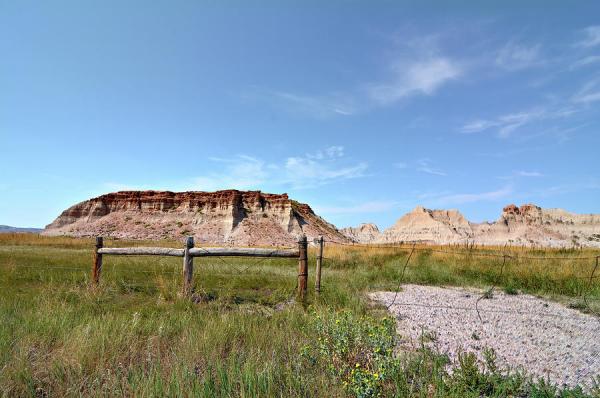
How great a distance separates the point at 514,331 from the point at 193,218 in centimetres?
6601

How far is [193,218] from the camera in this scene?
66938 millimetres

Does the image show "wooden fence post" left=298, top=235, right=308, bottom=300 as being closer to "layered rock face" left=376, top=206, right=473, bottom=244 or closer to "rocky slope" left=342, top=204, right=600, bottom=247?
"rocky slope" left=342, top=204, right=600, bottom=247

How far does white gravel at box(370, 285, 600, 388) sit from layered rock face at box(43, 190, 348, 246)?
53.1m

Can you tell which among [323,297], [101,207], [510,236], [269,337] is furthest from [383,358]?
[510,236]

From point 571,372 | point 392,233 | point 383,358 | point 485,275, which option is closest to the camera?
point 383,358

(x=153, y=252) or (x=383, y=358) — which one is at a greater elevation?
(x=153, y=252)

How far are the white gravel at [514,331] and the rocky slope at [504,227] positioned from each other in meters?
85.8

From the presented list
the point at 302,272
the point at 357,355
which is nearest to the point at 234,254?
the point at 302,272

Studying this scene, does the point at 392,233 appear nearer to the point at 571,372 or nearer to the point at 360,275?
the point at 360,275

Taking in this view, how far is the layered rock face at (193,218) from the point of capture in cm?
6275

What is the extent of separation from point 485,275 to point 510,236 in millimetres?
98756

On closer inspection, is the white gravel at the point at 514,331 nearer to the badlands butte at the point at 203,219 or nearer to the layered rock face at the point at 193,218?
the badlands butte at the point at 203,219

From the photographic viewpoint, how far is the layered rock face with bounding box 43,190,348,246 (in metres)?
62.8

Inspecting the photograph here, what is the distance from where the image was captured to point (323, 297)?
7.21m
